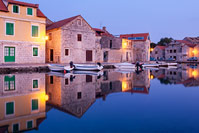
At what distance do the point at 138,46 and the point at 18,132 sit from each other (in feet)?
147

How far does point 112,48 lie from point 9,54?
20.9 metres

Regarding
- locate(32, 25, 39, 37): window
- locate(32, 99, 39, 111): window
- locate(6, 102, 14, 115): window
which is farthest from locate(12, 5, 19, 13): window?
locate(6, 102, 14, 115): window

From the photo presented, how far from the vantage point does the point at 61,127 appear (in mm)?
4445

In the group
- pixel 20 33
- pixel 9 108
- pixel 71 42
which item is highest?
pixel 20 33

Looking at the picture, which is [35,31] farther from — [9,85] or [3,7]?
[9,85]

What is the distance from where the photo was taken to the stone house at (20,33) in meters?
20.1

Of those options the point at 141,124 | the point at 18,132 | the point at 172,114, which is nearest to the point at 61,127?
the point at 18,132

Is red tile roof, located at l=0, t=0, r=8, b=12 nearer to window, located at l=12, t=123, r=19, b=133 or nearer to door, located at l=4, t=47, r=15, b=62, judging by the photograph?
door, located at l=4, t=47, r=15, b=62

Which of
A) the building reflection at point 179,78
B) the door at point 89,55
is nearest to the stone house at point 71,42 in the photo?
the door at point 89,55

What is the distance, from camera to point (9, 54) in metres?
20.5

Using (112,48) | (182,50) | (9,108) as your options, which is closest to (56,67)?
(9,108)

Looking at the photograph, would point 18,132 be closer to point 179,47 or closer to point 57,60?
point 57,60

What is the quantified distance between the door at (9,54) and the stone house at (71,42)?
6460 millimetres

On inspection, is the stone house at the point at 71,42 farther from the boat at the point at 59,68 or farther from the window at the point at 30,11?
the boat at the point at 59,68
